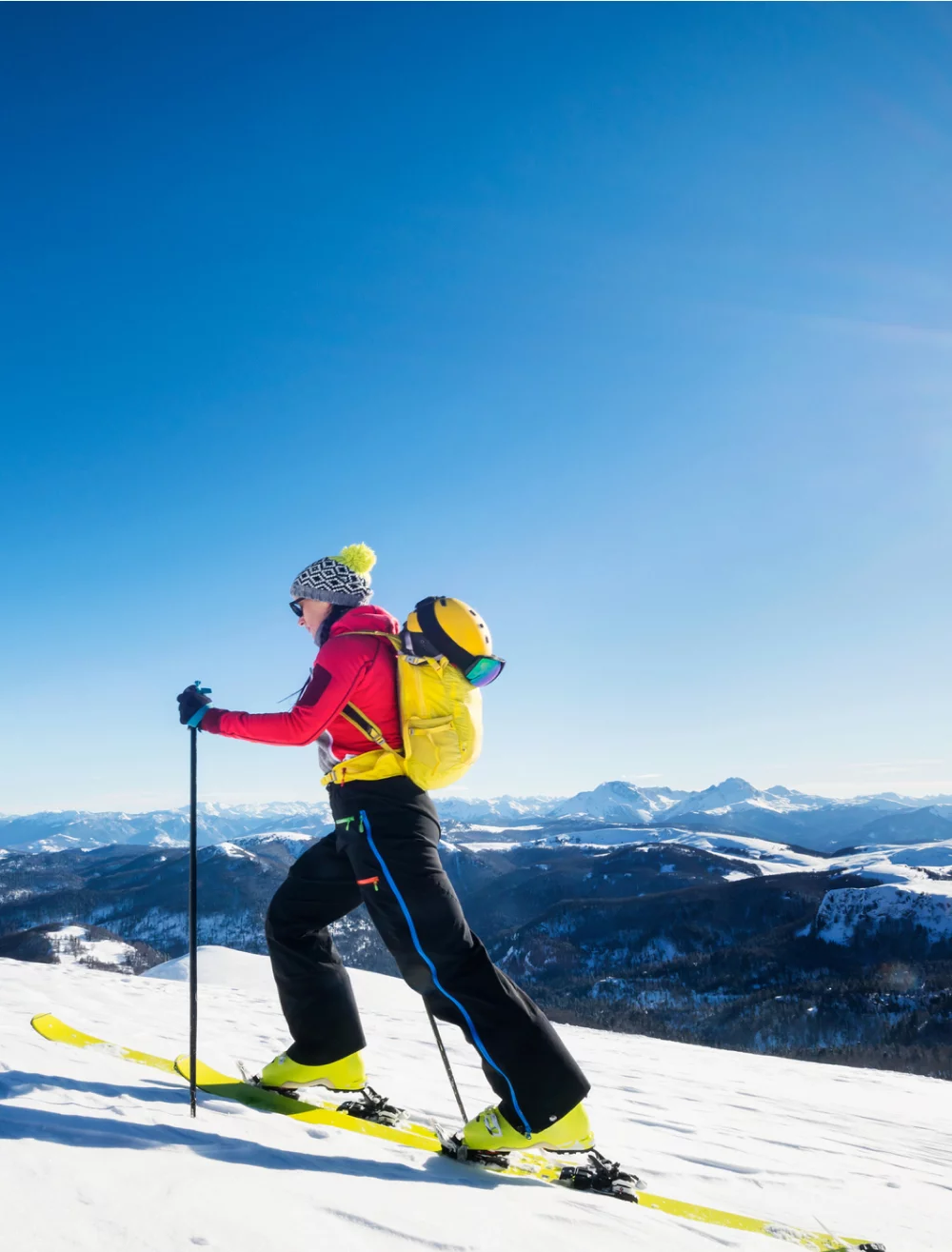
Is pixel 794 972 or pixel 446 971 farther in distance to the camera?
pixel 794 972

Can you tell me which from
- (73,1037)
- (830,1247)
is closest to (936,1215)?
(830,1247)

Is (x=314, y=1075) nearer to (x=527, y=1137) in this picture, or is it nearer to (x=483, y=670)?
(x=527, y=1137)

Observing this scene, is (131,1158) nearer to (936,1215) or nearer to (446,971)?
(446,971)

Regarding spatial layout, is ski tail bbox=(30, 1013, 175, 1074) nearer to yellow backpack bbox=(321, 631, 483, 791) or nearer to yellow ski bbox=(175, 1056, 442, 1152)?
yellow ski bbox=(175, 1056, 442, 1152)

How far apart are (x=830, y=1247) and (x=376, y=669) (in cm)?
354

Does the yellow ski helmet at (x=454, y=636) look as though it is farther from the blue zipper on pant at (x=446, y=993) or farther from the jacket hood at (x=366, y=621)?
the blue zipper on pant at (x=446, y=993)

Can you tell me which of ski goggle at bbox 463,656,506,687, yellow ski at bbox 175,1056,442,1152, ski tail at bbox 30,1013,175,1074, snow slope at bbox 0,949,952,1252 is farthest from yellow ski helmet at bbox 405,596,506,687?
ski tail at bbox 30,1013,175,1074

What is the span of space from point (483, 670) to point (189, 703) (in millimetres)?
1803

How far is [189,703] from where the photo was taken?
4.36m

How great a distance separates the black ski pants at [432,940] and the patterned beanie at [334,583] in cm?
118

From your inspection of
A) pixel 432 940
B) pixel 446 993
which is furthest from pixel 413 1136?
pixel 432 940

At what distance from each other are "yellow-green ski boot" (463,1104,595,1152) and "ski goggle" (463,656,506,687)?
2.23m

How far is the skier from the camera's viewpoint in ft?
12.2

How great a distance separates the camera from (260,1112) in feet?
13.4
